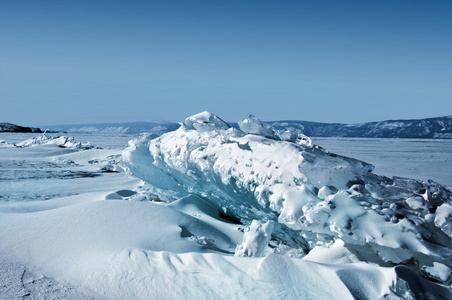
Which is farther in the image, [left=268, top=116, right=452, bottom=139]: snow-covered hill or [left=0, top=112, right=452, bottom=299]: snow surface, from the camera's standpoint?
[left=268, top=116, right=452, bottom=139]: snow-covered hill

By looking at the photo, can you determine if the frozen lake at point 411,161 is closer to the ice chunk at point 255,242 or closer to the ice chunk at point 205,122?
the ice chunk at point 205,122

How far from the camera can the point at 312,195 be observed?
1.85 m

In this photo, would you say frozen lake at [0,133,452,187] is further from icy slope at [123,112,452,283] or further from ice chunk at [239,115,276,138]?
icy slope at [123,112,452,283]

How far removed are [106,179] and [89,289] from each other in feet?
13.8

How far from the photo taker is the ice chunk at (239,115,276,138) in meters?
2.76

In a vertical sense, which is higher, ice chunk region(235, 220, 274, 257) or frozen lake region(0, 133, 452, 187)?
ice chunk region(235, 220, 274, 257)

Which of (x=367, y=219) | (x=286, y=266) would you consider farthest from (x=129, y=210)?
(x=367, y=219)

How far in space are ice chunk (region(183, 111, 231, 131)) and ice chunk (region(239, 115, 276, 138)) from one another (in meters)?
0.24

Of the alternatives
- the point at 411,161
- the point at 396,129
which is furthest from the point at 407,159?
the point at 396,129

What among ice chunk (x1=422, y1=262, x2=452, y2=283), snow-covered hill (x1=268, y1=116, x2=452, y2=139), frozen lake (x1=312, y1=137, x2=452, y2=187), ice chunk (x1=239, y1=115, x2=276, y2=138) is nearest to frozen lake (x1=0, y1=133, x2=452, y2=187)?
frozen lake (x1=312, y1=137, x2=452, y2=187)

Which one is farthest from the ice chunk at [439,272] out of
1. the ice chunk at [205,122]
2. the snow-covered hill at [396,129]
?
the snow-covered hill at [396,129]

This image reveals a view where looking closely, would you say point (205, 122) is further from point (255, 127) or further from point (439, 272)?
point (439, 272)

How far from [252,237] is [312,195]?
0.40 m

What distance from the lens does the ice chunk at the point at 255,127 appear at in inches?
109
